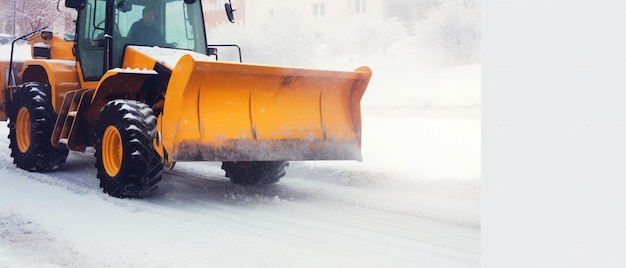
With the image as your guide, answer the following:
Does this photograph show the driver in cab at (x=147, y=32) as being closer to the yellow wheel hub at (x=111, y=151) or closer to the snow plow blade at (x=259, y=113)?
the yellow wheel hub at (x=111, y=151)

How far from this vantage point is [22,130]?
6.64 metres

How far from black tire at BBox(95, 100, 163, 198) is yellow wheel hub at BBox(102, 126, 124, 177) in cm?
1

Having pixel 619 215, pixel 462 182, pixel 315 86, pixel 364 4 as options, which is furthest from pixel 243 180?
pixel 364 4

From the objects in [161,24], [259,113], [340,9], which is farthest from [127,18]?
[340,9]

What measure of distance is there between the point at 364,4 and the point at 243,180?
489 inches

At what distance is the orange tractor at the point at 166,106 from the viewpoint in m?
4.56

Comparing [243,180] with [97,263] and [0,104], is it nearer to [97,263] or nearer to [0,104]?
[97,263]

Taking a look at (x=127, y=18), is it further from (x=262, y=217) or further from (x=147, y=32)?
(x=262, y=217)

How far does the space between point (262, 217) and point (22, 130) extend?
384cm

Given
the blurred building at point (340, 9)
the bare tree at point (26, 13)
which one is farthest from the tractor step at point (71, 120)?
the bare tree at point (26, 13)

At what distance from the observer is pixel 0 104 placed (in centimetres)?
Answer: 755

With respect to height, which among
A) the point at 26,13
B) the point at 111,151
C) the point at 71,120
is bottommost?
the point at 111,151

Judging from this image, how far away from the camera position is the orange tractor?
15.0 feet

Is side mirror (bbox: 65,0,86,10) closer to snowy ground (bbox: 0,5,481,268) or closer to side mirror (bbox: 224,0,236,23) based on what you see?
side mirror (bbox: 224,0,236,23)
